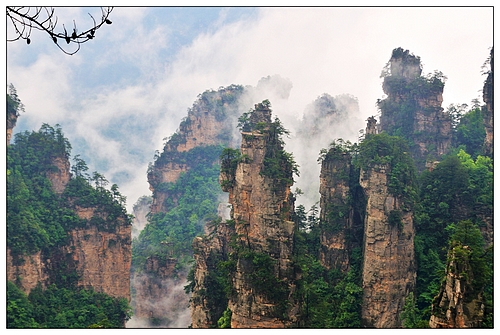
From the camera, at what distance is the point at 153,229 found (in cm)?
6041

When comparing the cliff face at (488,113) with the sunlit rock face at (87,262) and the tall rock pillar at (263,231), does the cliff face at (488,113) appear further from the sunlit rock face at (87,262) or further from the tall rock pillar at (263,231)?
the sunlit rock face at (87,262)

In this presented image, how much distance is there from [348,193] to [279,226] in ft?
13.4

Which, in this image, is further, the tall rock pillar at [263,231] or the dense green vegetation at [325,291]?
the tall rock pillar at [263,231]

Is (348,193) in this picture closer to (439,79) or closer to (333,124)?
(439,79)

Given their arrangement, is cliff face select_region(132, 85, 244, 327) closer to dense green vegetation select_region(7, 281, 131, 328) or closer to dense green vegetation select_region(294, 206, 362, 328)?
dense green vegetation select_region(7, 281, 131, 328)

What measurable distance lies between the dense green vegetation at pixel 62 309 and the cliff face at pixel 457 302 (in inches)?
606

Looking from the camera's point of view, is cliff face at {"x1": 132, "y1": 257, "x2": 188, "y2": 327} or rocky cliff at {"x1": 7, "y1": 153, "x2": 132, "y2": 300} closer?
rocky cliff at {"x1": 7, "y1": 153, "x2": 132, "y2": 300}

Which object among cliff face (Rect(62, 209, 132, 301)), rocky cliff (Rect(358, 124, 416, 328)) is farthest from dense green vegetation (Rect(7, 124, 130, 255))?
rocky cliff (Rect(358, 124, 416, 328))

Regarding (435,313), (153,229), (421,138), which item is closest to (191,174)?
(153,229)

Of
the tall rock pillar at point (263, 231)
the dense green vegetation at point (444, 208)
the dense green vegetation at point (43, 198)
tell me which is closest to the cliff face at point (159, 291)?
the dense green vegetation at point (43, 198)

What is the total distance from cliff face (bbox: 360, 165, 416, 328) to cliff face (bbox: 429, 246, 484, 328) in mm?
8691

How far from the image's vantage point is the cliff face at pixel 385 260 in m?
31.0

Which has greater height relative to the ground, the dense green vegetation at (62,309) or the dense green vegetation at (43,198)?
the dense green vegetation at (43,198)

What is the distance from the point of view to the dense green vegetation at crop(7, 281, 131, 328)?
3241 cm
